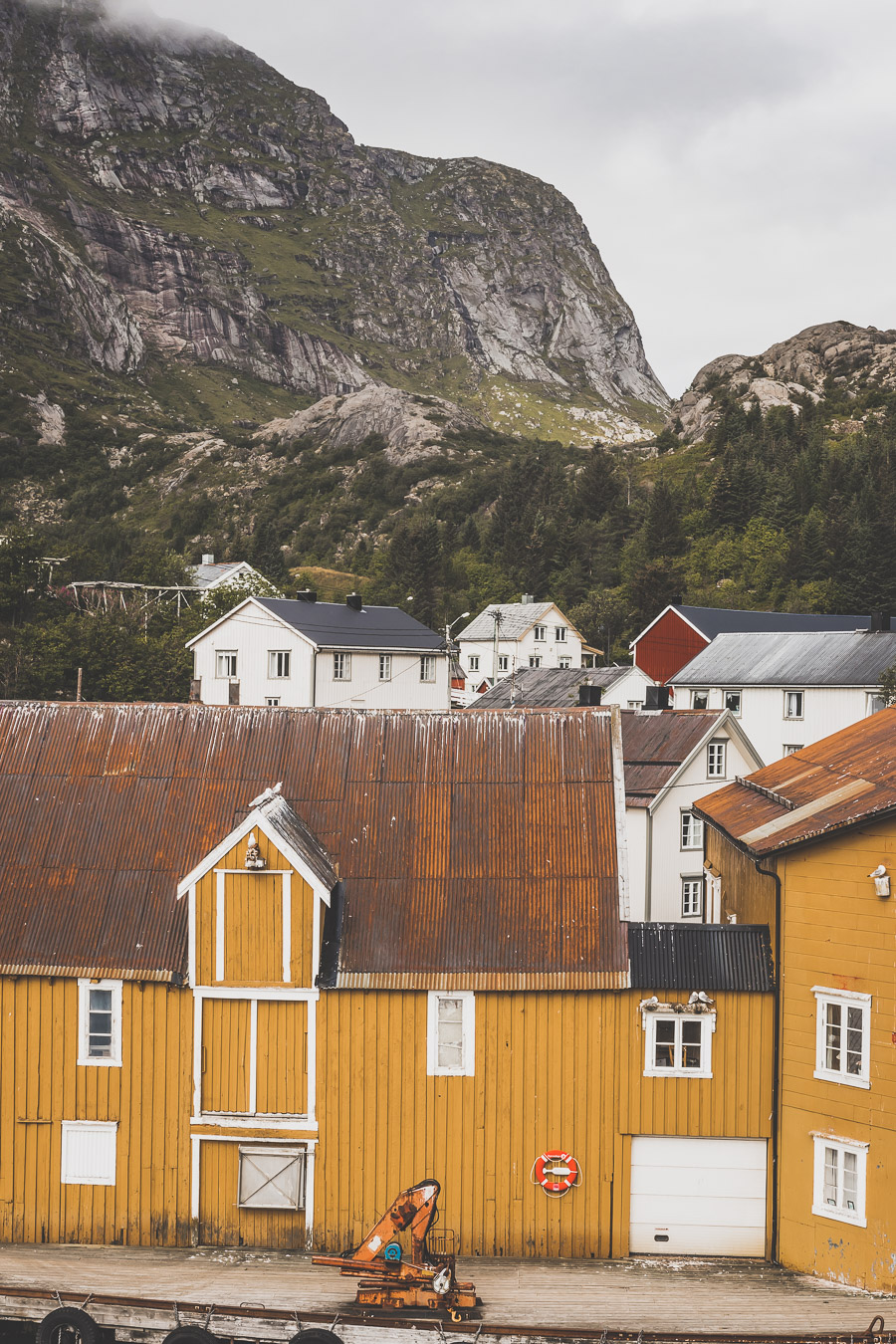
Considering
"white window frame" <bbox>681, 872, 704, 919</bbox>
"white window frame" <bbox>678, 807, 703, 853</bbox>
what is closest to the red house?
"white window frame" <bbox>678, 807, 703, 853</bbox>

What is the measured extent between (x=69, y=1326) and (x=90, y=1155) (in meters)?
3.00

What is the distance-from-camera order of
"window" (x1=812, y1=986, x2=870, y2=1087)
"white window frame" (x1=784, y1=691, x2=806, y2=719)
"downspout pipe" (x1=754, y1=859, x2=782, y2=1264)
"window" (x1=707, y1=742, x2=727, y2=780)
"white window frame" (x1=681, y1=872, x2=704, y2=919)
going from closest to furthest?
1. "window" (x1=812, y1=986, x2=870, y2=1087)
2. "downspout pipe" (x1=754, y1=859, x2=782, y2=1264)
3. "white window frame" (x1=681, y1=872, x2=704, y2=919)
4. "window" (x1=707, y1=742, x2=727, y2=780)
5. "white window frame" (x1=784, y1=691, x2=806, y2=719)

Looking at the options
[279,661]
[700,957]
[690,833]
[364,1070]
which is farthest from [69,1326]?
[279,661]

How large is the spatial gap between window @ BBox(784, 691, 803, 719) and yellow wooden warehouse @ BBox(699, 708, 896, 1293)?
125 feet

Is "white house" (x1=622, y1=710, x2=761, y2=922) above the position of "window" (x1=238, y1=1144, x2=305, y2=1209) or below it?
above

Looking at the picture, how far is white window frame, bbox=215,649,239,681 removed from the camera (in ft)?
192

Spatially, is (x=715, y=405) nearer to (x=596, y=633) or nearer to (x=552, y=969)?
(x=596, y=633)

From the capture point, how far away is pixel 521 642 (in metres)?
87.9

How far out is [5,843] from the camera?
18.4 metres

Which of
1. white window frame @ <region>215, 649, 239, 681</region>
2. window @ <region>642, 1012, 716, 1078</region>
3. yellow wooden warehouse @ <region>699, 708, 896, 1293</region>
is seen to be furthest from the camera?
white window frame @ <region>215, 649, 239, 681</region>

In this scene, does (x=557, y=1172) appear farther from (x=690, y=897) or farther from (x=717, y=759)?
(x=717, y=759)

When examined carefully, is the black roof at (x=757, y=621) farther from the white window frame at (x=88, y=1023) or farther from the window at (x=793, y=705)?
the white window frame at (x=88, y=1023)

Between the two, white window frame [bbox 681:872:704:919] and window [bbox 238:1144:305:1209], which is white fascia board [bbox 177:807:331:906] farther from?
white window frame [bbox 681:872:704:919]

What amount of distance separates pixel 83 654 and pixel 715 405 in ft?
281
